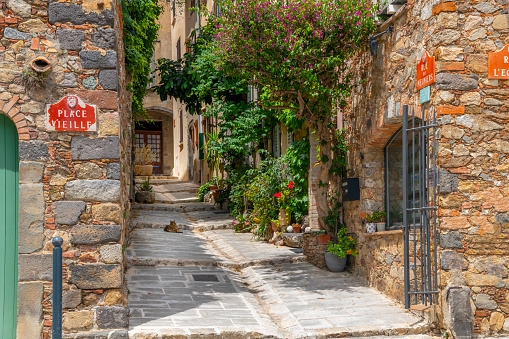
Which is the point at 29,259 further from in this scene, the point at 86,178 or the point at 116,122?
the point at 116,122

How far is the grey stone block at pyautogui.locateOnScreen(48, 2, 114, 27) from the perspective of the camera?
5070mm

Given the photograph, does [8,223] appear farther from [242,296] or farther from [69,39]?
[242,296]

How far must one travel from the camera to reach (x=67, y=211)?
5.04 metres

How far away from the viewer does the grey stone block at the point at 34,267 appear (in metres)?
4.92

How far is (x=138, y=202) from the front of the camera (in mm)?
14305

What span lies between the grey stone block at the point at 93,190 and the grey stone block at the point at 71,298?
855 millimetres

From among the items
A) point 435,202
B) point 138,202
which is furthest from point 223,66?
point 138,202

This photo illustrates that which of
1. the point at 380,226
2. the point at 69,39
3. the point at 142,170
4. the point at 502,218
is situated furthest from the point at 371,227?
the point at 142,170

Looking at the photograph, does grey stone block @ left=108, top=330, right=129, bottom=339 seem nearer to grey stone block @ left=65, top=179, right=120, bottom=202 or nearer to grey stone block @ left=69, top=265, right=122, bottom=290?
grey stone block @ left=69, top=265, right=122, bottom=290

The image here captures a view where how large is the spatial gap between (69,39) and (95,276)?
2.23 metres

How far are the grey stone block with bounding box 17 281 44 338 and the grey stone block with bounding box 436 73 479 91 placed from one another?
424cm

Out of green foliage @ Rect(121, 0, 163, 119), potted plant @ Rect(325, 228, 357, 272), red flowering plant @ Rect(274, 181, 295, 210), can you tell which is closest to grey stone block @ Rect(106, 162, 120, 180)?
potted plant @ Rect(325, 228, 357, 272)

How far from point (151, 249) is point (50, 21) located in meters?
4.34

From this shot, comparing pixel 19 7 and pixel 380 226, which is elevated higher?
pixel 19 7
